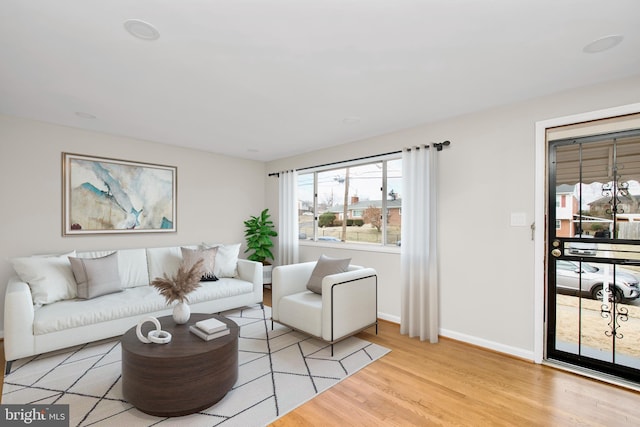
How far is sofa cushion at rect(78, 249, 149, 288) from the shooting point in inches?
142

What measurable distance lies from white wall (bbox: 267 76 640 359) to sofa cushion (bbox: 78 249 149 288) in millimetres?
3670

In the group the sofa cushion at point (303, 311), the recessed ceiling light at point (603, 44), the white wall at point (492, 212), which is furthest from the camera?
the sofa cushion at point (303, 311)

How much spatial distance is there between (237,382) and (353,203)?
2873mm

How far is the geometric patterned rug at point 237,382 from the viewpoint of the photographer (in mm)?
1961

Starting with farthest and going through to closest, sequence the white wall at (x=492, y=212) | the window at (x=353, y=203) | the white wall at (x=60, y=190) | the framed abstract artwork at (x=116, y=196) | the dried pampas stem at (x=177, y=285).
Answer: the window at (x=353, y=203) < the framed abstract artwork at (x=116, y=196) < the white wall at (x=60, y=190) < the white wall at (x=492, y=212) < the dried pampas stem at (x=177, y=285)

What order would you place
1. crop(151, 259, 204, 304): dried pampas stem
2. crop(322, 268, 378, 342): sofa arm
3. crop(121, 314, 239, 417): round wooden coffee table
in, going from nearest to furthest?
1. crop(121, 314, 239, 417): round wooden coffee table
2. crop(151, 259, 204, 304): dried pampas stem
3. crop(322, 268, 378, 342): sofa arm

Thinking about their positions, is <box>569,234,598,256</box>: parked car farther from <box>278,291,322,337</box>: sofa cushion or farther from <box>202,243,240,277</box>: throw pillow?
<box>202,243,240,277</box>: throw pillow

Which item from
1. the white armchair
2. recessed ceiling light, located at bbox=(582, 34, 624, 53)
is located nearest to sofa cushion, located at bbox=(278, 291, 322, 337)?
the white armchair

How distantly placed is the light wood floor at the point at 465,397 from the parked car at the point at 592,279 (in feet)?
2.37

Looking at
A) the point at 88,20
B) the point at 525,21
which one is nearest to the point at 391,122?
the point at 525,21

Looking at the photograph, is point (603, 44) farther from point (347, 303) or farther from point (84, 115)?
point (84, 115)

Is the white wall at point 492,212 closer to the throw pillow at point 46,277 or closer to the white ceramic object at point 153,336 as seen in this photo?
the white ceramic object at point 153,336

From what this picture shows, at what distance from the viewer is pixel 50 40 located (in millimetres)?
1866

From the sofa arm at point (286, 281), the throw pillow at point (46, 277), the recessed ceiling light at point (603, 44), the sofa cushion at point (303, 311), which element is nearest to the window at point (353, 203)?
the sofa arm at point (286, 281)
